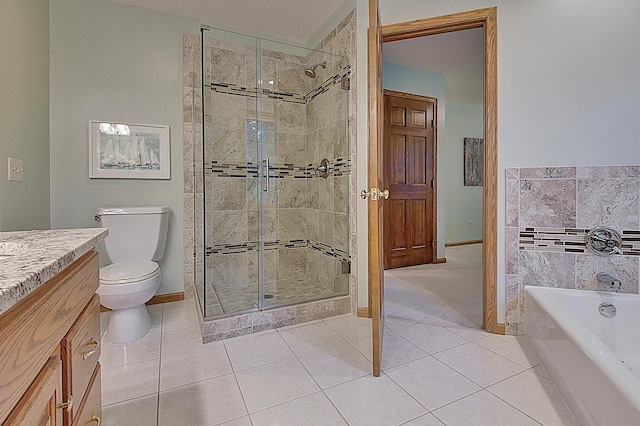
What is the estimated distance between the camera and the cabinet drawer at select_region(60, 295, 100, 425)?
0.74 meters

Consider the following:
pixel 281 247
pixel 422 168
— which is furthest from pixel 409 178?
pixel 281 247

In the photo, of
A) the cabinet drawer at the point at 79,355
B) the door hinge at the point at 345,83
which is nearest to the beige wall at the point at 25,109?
the cabinet drawer at the point at 79,355

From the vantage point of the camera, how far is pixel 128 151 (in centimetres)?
256

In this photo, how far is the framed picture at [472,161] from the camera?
5.44 meters

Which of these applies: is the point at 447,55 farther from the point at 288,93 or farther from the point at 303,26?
the point at 288,93

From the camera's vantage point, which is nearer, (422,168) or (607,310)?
(607,310)

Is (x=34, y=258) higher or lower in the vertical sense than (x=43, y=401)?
higher

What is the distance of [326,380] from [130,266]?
4.93ft

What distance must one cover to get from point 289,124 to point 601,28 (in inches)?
91.3

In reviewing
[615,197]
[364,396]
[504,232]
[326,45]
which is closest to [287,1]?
[326,45]

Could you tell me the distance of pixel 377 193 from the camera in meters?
1.67

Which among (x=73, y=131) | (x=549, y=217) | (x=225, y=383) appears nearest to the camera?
(x=225, y=383)

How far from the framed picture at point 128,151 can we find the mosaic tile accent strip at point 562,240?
2736 mm

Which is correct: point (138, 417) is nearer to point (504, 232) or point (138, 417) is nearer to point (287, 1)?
point (504, 232)
